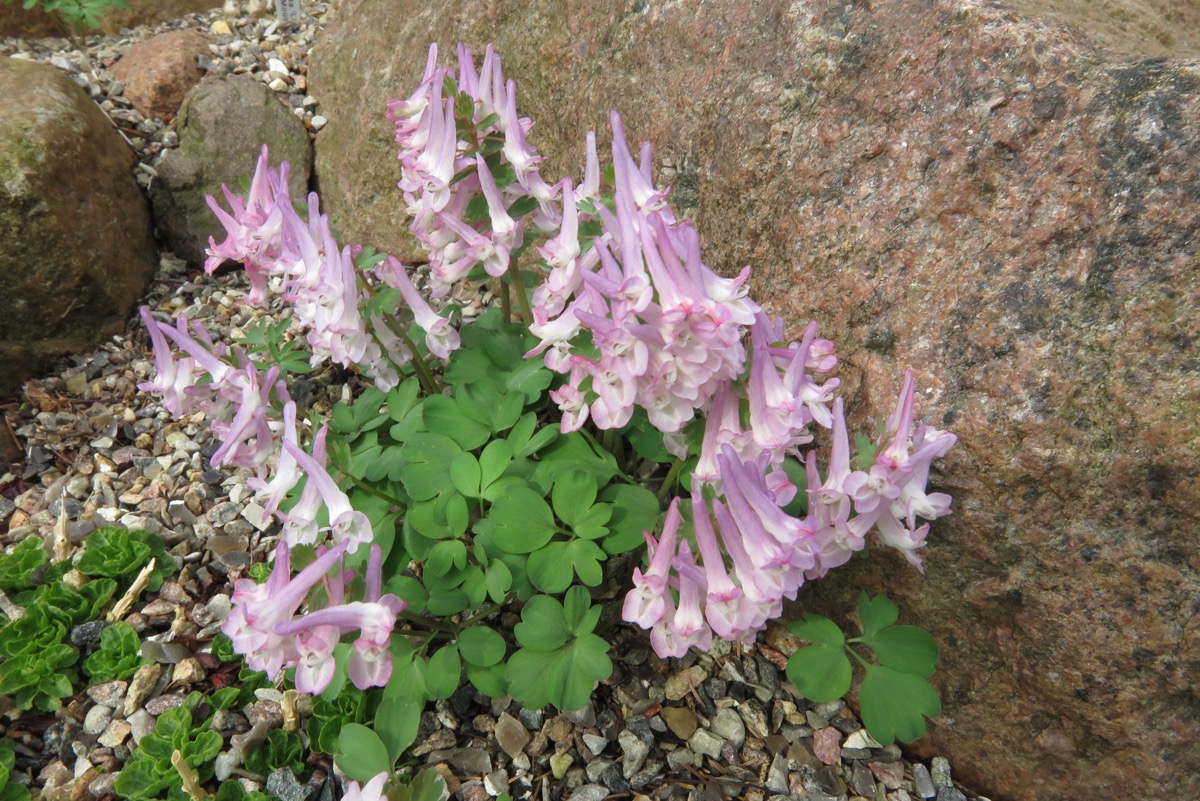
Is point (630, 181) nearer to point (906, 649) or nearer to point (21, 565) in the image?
point (906, 649)

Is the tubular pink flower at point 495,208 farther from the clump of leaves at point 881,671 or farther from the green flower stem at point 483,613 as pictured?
the clump of leaves at point 881,671

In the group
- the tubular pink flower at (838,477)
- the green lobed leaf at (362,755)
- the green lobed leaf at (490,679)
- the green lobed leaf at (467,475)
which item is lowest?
the green lobed leaf at (490,679)

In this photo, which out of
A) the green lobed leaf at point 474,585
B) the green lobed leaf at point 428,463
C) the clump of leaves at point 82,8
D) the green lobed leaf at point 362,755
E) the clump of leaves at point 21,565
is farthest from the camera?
the clump of leaves at point 82,8

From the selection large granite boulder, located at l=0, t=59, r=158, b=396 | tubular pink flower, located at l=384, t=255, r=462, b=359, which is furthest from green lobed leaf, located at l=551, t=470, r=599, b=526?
large granite boulder, located at l=0, t=59, r=158, b=396

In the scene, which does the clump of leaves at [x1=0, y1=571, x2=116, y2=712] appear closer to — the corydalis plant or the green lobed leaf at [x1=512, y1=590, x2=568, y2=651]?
the corydalis plant

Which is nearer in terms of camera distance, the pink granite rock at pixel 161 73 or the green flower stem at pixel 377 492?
the green flower stem at pixel 377 492

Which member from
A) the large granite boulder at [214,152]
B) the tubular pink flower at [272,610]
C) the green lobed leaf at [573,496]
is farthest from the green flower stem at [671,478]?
the large granite boulder at [214,152]

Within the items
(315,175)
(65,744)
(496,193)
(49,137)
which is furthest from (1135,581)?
(49,137)
